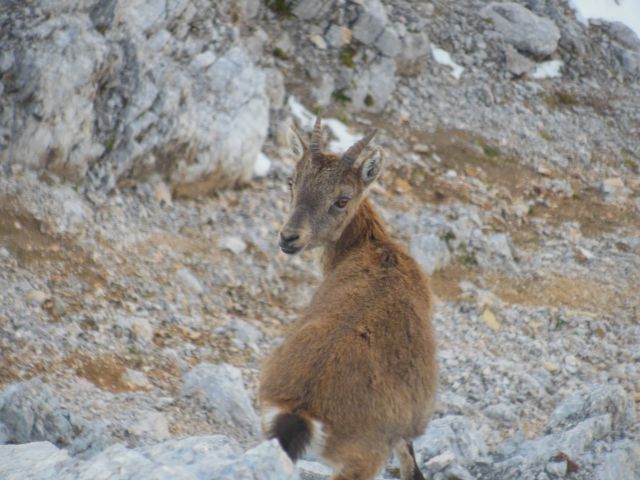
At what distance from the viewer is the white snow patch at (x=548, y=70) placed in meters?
22.0

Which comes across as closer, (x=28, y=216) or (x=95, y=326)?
(x=95, y=326)

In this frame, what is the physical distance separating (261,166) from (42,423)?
28.5ft

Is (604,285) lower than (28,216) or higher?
lower

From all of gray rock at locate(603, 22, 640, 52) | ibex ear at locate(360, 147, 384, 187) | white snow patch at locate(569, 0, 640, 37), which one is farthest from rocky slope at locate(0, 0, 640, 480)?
white snow patch at locate(569, 0, 640, 37)

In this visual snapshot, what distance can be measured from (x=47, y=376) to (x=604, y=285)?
1054 centimetres

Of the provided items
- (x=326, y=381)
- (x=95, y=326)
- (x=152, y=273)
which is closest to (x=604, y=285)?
(x=152, y=273)

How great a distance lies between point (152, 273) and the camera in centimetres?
1131

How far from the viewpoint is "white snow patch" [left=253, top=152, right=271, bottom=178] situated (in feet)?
48.6

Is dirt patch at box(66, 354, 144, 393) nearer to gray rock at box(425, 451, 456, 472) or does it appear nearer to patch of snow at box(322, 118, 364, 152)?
gray rock at box(425, 451, 456, 472)

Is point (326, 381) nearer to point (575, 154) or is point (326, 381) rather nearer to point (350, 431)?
point (350, 431)

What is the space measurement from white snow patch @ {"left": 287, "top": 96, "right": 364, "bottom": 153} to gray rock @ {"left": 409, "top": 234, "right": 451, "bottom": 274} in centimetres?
329

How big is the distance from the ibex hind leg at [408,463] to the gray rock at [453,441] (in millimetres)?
1047

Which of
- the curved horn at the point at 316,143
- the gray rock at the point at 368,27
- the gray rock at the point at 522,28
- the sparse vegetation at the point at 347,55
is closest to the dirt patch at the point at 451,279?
the curved horn at the point at 316,143

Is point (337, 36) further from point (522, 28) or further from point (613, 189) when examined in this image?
point (613, 189)
